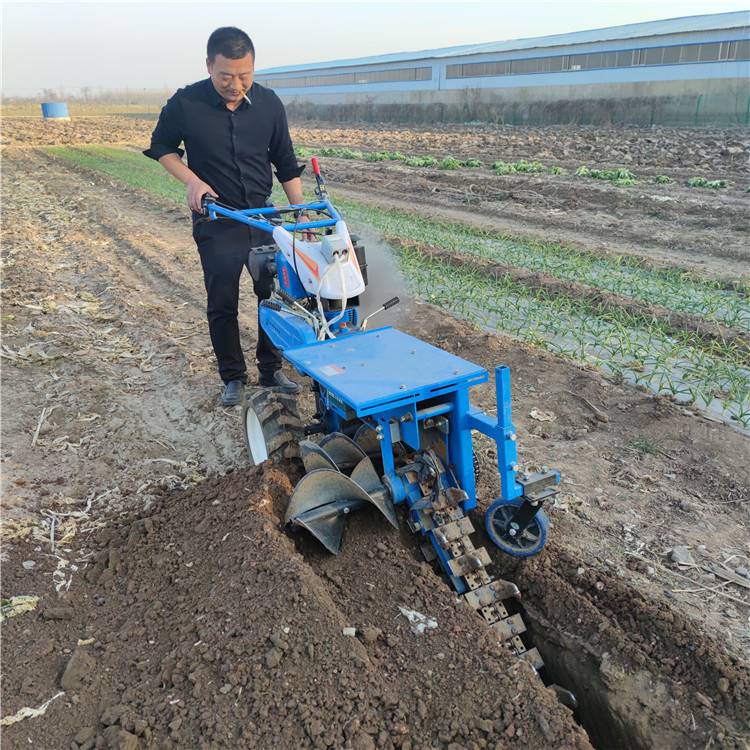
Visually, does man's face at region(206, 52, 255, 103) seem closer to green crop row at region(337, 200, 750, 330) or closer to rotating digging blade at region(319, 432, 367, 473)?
rotating digging blade at region(319, 432, 367, 473)

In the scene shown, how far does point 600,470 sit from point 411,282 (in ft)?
13.2

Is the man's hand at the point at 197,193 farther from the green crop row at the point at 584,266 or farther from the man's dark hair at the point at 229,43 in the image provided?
the green crop row at the point at 584,266

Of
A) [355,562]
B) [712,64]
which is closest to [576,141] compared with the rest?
[712,64]

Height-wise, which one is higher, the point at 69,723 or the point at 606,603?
the point at 69,723

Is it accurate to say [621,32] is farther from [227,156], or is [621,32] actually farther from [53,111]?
[53,111]

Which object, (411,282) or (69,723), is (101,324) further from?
(69,723)

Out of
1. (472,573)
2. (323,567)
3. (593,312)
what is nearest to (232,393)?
(323,567)

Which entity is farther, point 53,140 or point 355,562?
point 53,140

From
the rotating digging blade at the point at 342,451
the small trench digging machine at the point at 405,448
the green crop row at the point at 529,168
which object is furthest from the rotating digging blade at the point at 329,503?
the green crop row at the point at 529,168

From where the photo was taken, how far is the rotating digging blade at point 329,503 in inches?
110

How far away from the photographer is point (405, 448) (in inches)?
121

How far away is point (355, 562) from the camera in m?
2.84

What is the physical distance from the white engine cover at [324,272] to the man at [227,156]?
0.55m

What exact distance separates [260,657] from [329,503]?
0.75m
